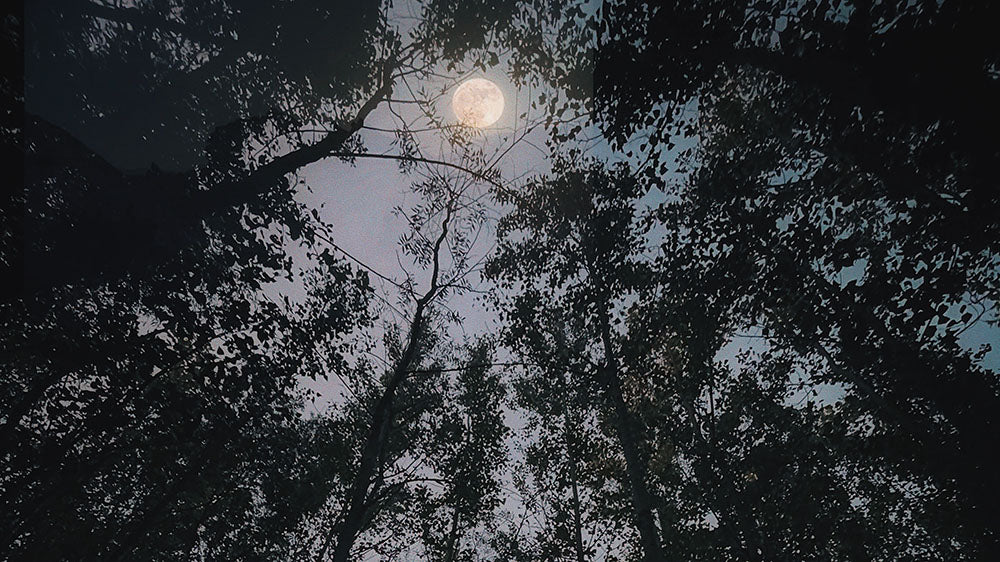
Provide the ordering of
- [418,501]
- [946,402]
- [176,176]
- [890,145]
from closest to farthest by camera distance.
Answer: [890,145] → [176,176] → [946,402] → [418,501]

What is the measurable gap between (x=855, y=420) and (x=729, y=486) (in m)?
2.84

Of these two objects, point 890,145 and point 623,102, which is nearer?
point 890,145

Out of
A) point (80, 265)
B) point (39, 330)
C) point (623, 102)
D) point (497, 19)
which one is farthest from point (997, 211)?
point (39, 330)

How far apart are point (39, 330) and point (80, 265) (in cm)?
215

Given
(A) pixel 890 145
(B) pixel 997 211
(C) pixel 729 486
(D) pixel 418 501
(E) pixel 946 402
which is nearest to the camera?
(B) pixel 997 211

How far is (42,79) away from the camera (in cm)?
626

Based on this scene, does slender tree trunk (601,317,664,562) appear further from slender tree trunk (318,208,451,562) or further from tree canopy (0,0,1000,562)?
slender tree trunk (318,208,451,562)

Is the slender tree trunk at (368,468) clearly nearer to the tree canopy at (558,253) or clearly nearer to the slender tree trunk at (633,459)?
the tree canopy at (558,253)

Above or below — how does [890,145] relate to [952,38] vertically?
above

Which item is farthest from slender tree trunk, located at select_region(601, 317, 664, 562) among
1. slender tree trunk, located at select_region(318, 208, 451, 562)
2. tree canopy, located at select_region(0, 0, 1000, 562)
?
slender tree trunk, located at select_region(318, 208, 451, 562)

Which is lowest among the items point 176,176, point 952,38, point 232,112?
point 952,38

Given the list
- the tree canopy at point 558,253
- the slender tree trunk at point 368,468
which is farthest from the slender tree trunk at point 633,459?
the slender tree trunk at point 368,468

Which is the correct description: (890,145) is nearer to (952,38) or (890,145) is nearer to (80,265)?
(952,38)

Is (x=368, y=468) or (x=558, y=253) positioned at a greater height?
(x=558, y=253)
